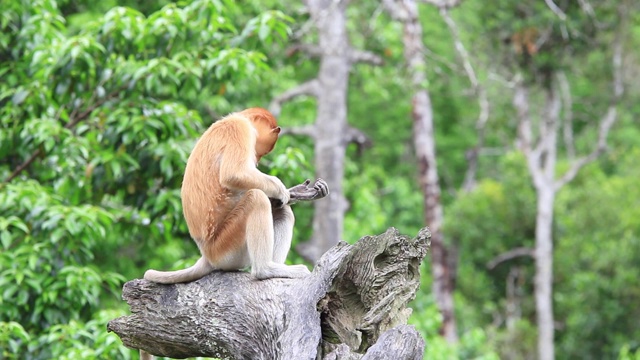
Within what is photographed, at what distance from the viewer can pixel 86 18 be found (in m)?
13.3

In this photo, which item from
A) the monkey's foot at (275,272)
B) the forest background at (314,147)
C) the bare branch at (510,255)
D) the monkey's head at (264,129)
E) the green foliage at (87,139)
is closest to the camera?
the monkey's foot at (275,272)

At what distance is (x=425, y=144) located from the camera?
18297 mm

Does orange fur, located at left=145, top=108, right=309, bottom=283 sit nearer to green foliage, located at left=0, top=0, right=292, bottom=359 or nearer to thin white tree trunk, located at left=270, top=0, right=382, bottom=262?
green foliage, located at left=0, top=0, right=292, bottom=359

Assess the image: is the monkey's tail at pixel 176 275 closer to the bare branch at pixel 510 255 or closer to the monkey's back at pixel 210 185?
the monkey's back at pixel 210 185

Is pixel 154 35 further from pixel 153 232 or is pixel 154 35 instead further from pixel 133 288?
pixel 133 288

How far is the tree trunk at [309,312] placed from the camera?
443cm

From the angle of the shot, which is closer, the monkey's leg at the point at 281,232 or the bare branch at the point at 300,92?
the monkey's leg at the point at 281,232

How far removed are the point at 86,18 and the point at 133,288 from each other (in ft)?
29.1

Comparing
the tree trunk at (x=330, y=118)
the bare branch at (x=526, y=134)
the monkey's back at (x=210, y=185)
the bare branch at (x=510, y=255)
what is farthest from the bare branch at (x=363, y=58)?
the bare branch at (x=510, y=255)

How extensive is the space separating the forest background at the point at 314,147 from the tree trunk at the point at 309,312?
1741 mm

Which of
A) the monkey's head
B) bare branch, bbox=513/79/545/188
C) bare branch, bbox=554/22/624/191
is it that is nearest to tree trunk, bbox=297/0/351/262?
the monkey's head

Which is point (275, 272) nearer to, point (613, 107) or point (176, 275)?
point (176, 275)

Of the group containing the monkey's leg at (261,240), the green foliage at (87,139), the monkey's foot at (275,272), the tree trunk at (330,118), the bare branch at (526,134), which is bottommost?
the bare branch at (526,134)

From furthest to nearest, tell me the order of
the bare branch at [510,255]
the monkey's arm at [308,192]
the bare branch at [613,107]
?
the bare branch at [510,255], the bare branch at [613,107], the monkey's arm at [308,192]
